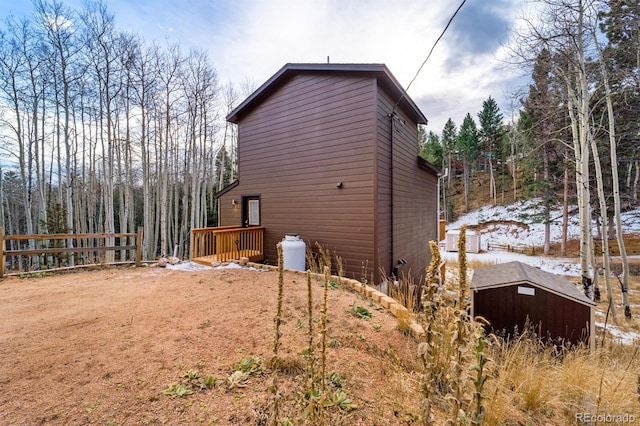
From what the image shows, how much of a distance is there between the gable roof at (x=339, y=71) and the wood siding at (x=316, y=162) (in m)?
0.17

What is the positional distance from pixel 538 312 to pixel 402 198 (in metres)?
4.06

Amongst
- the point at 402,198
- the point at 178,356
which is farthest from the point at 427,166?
the point at 178,356

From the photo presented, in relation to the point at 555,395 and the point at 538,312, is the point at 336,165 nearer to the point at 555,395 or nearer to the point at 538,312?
the point at 538,312

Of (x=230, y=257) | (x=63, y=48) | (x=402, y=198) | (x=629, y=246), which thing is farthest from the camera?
(x=629, y=246)

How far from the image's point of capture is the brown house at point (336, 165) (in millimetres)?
6301

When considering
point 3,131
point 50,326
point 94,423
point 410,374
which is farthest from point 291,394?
point 3,131

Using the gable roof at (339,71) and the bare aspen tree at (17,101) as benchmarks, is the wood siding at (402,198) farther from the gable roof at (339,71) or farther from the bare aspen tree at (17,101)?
the bare aspen tree at (17,101)

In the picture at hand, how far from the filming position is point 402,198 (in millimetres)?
7750

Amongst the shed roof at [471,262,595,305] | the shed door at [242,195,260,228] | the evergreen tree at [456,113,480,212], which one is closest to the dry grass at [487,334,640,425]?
the shed roof at [471,262,595,305]

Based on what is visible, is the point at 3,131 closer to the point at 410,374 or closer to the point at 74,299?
the point at 74,299

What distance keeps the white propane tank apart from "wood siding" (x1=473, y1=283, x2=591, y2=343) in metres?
4.21

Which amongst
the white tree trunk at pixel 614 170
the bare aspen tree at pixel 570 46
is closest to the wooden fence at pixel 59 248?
the bare aspen tree at pixel 570 46

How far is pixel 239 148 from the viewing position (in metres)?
9.04

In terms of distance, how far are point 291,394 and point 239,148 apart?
8.39m
